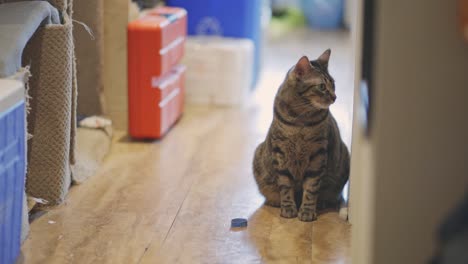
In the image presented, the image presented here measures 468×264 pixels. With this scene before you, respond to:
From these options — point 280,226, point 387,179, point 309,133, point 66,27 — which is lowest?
point 280,226

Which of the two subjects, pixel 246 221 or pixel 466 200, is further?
pixel 246 221

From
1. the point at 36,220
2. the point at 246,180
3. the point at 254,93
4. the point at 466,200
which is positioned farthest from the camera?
the point at 254,93

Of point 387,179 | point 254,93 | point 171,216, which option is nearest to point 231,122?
point 254,93

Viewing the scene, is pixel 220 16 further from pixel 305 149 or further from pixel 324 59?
pixel 305 149

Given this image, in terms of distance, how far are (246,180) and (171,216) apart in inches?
20.3

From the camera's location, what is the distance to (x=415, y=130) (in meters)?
1.56

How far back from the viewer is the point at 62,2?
2729mm

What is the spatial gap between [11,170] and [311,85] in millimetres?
1018

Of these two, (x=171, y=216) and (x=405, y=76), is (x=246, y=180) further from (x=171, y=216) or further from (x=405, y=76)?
(x=405, y=76)

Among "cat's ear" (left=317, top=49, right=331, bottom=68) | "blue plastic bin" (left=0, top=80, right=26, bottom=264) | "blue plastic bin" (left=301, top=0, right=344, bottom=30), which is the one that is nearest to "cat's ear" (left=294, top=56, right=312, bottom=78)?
"cat's ear" (left=317, top=49, right=331, bottom=68)

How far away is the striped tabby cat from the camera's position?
2.62 metres

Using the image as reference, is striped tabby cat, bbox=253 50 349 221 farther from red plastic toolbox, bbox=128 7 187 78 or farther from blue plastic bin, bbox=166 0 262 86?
blue plastic bin, bbox=166 0 262 86

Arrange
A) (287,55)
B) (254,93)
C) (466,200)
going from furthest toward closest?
(287,55) < (254,93) < (466,200)

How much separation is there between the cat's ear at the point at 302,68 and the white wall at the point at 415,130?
1.03 metres
